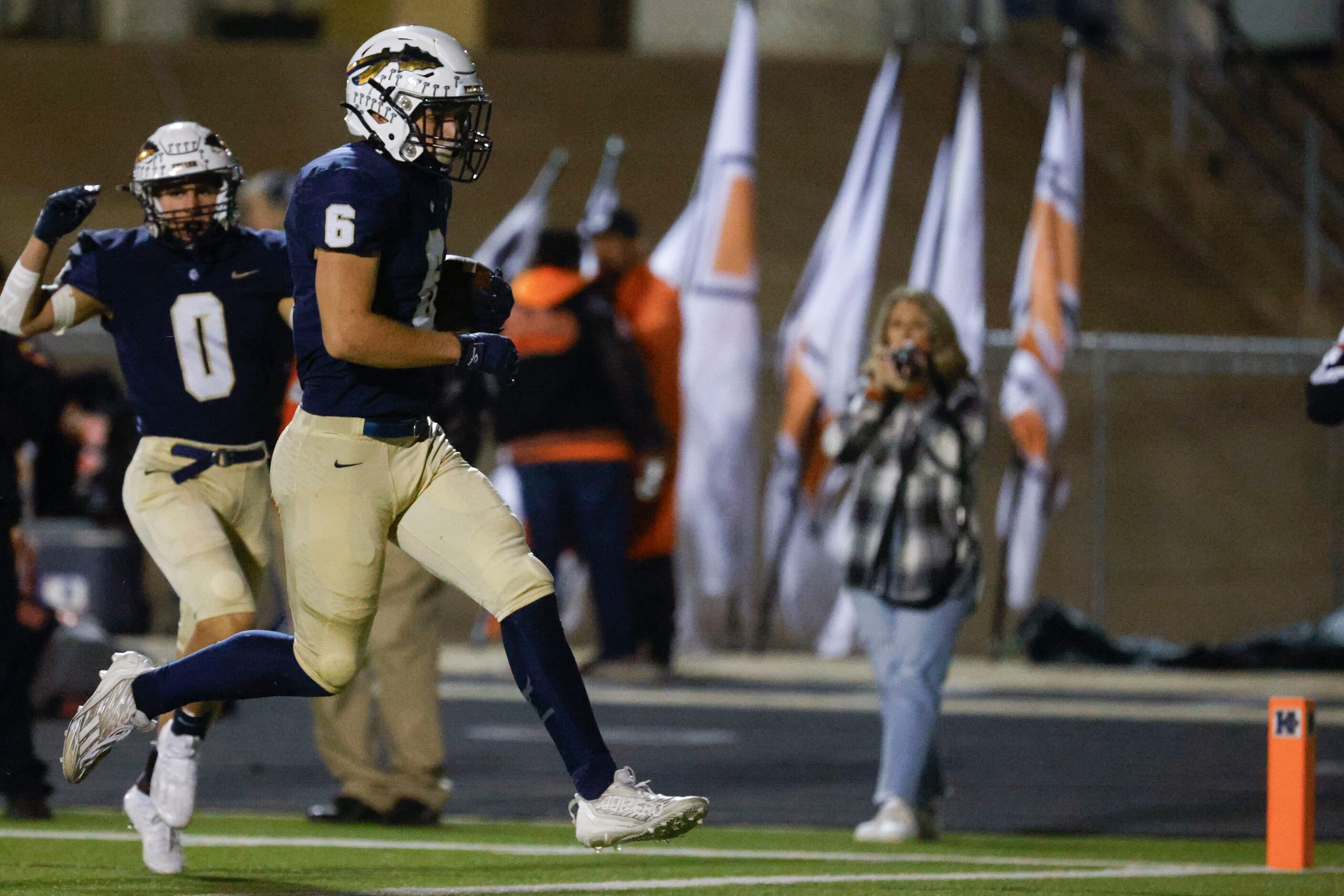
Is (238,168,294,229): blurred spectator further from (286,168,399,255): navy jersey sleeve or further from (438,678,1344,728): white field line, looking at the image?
(438,678,1344,728): white field line

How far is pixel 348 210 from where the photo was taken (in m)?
5.46

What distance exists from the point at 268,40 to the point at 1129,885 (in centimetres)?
2535

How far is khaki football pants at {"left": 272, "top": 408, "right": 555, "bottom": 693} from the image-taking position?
5.61 meters

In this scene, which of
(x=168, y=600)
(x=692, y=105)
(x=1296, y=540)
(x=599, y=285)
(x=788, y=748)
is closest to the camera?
(x=788, y=748)

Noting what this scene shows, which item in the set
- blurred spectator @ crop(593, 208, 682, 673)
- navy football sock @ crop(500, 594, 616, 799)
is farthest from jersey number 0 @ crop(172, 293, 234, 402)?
blurred spectator @ crop(593, 208, 682, 673)

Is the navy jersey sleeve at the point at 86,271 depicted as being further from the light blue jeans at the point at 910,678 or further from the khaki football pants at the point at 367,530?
the light blue jeans at the point at 910,678

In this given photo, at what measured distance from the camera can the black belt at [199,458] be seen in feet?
22.0

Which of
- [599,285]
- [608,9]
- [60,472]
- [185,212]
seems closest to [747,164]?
[599,285]

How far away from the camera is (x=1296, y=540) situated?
18.5m

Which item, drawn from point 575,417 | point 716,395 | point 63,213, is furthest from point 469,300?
point 716,395

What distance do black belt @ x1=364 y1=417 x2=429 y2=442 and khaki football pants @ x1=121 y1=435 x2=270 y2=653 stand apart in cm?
106

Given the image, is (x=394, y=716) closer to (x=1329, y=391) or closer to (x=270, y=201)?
(x=270, y=201)

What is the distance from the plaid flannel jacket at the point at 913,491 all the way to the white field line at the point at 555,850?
38.9 inches

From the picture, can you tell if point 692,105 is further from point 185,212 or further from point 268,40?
point 185,212
